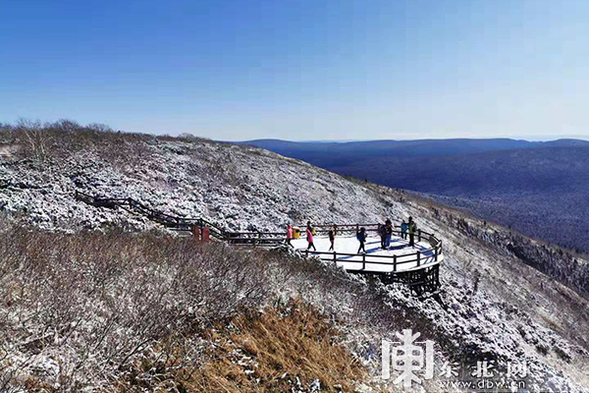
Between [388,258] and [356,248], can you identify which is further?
[356,248]

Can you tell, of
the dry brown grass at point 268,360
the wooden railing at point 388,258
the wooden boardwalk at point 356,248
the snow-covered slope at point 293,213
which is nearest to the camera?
the dry brown grass at point 268,360

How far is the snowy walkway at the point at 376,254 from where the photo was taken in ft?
48.9

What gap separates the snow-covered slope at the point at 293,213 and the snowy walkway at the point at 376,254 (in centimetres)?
137

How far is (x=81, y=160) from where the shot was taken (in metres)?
26.2

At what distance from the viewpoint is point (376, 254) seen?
57.1 ft

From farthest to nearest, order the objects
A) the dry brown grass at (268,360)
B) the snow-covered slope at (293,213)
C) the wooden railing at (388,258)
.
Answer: the wooden railing at (388,258) → the snow-covered slope at (293,213) → the dry brown grass at (268,360)

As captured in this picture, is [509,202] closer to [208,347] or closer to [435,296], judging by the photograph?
[435,296]

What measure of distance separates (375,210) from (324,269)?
28712 mm

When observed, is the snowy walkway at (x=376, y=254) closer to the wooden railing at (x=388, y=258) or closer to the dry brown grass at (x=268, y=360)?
the wooden railing at (x=388, y=258)

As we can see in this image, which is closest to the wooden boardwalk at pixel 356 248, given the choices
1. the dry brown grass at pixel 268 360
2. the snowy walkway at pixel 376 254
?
the snowy walkway at pixel 376 254

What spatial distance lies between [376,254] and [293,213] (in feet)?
41.7

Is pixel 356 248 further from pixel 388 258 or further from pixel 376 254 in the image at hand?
pixel 388 258

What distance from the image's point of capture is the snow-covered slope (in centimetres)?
1408

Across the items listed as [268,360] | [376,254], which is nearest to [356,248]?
[376,254]
